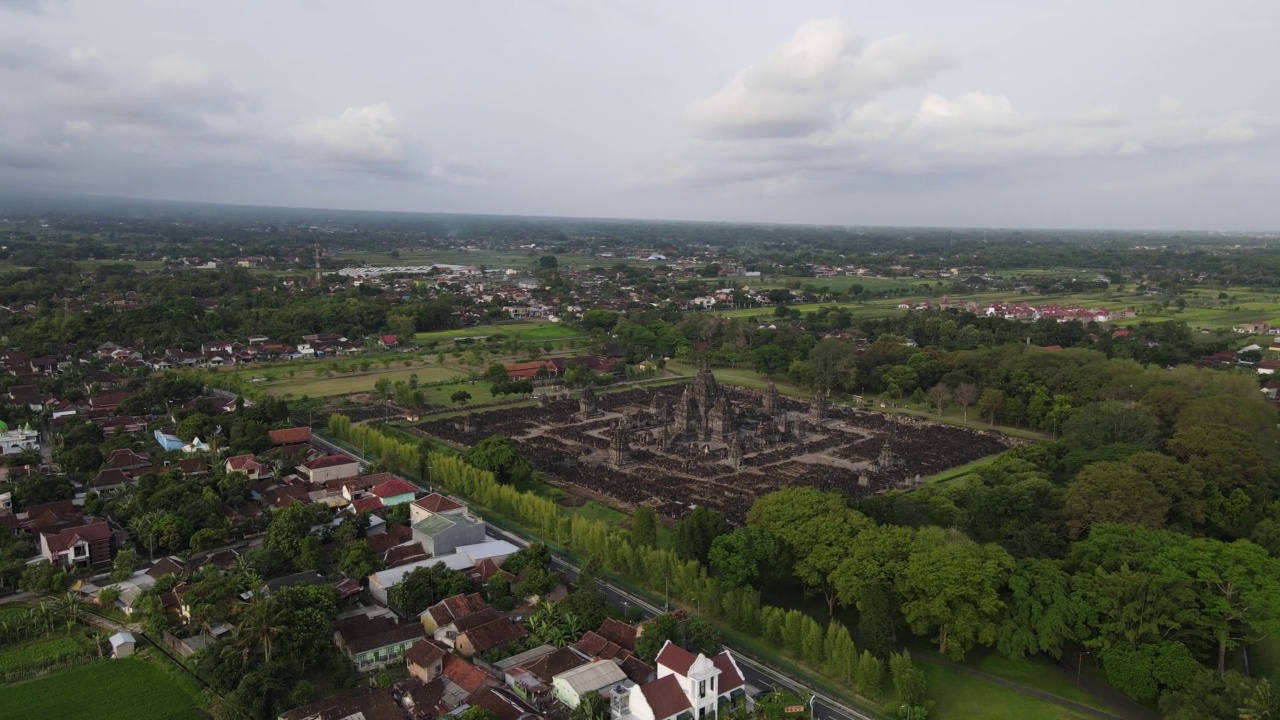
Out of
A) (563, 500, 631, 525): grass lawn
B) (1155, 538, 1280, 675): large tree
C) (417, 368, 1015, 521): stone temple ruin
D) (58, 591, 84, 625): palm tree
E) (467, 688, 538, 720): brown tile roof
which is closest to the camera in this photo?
(467, 688, 538, 720): brown tile roof

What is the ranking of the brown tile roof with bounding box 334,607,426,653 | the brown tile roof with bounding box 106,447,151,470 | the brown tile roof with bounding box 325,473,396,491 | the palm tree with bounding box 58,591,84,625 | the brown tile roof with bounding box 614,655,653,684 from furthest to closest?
the brown tile roof with bounding box 106,447,151,470, the brown tile roof with bounding box 325,473,396,491, the palm tree with bounding box 58,591,84,625, the brown tile roof with bounding box 334,607,426,653, the brown tile roof with bounding box 614,655,653,684

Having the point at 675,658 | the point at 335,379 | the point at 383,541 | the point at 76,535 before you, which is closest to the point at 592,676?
the point at 675,658

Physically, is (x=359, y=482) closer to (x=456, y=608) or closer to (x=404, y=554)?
(x=404, y=554)

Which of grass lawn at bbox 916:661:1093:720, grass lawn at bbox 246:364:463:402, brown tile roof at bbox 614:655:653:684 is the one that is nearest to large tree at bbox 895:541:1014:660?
grass lawn at bbox 916:661:1093:720

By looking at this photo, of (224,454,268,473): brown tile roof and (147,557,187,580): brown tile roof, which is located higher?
(224,454,268,473): brown tile roof

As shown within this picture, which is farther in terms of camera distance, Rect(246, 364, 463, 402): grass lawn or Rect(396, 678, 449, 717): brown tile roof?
Rect(246, 364, 463, 402): grass lawn

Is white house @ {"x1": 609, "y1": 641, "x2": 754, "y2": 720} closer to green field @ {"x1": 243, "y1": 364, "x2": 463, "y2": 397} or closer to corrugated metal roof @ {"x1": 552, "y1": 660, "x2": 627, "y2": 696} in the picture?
corrugated metal roof @ {"x1": 552, "y1": 660, "x2": 627, "y2": 696}
